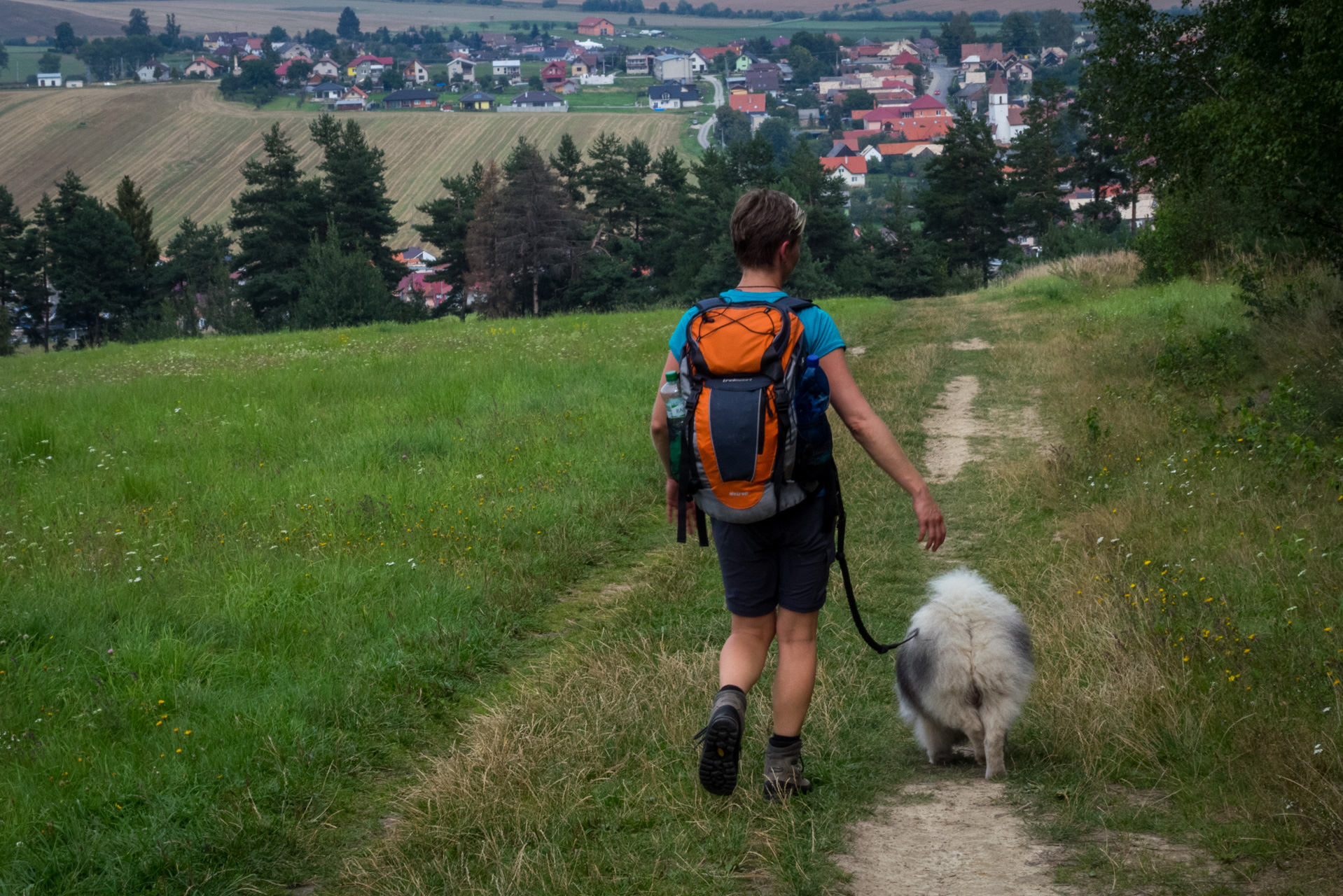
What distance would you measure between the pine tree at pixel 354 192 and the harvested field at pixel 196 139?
61.2 feet

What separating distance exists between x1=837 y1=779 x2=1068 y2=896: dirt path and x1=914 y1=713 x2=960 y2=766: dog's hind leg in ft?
0.62

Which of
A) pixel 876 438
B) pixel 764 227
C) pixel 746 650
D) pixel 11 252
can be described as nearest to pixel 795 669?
pixel 746 650

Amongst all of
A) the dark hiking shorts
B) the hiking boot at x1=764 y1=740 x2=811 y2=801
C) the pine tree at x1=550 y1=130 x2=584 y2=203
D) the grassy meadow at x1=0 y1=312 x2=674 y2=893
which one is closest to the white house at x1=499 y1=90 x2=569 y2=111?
the pine tree at x1=550 y1=130 x2=584 y2=203

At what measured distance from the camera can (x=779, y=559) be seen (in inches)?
148

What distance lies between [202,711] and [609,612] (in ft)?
7.46

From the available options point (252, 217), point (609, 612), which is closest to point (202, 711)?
point (609, 612)

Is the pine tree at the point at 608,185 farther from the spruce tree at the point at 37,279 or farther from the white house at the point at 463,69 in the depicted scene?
the white house at the point at 463,69

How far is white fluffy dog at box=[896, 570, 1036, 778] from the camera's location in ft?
12.9

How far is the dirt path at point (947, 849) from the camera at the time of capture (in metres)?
3.30

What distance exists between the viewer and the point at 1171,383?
39.6ft

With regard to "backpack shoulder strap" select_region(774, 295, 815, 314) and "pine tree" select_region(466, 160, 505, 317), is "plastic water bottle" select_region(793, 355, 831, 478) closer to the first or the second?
"backpack shoulder strap" select_region(774, 295, 815, 314)

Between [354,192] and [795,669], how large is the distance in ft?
208

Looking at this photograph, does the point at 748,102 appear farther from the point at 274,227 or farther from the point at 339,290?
the point at 339,290

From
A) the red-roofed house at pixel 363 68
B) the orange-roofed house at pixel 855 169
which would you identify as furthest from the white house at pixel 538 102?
the red-roofed house at pixel 363 68
